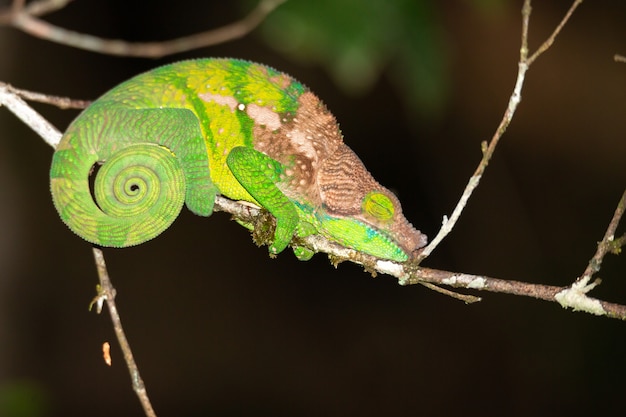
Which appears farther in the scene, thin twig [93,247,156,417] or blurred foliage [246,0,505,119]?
blurred foliage [246,0,505,119]

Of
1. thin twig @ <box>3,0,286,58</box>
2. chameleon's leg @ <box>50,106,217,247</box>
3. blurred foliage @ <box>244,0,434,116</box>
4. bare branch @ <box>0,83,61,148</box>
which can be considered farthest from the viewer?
bare branch @ <box>0,83,61,148</box>

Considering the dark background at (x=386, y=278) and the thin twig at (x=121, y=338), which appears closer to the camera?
the thin twig at (x=121, y=338)

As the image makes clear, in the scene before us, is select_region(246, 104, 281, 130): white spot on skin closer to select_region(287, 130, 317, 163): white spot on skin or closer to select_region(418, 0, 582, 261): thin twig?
select_region(287, 130, 317, 163): white spot on skin

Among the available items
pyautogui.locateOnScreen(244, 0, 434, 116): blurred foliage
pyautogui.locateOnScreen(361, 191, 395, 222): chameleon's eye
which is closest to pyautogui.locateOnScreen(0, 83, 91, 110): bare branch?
pyautogui.locateOnScreen(244, 0, 434, 116): blurred foliage

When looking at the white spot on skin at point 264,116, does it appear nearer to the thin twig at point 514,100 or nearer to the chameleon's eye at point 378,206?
the chameleon's eye at point 378,206

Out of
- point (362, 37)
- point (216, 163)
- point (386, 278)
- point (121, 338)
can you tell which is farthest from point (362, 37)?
point (386, 278)

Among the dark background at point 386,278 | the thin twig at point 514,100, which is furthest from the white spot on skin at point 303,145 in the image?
the dark background at point 386,278

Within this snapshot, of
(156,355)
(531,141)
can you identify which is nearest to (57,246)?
(156,355)
